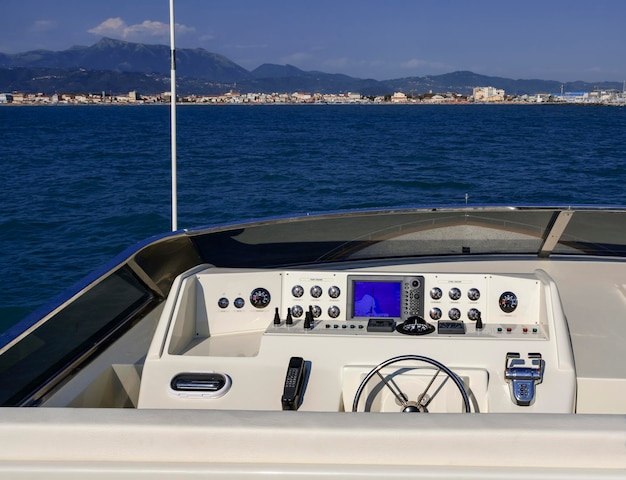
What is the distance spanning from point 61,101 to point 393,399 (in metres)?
125

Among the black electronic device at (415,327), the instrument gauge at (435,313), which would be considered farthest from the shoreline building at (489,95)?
the black electronic device at (415,327)

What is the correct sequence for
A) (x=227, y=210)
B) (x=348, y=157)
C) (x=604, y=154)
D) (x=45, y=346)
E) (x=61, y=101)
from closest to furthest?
(x=45, y=346), (x=227, y=210), (x=348, y=157), (x=604, y=154), (x=61, y=101)

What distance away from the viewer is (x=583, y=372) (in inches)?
114

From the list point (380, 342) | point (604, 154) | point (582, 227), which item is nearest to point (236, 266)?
point (380, 342)

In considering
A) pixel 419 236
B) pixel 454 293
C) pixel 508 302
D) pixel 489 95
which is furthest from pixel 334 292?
pixel 489 95

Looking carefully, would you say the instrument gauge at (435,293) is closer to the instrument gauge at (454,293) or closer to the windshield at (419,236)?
the instrument gauge at (454,293)

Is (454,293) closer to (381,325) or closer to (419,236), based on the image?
(381,325)

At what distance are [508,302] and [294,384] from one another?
42.8 inches

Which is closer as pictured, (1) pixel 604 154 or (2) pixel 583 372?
(2) pixel 583 372

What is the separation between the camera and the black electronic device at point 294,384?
2531 millimetres

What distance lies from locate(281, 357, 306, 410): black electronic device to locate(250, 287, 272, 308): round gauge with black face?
537 mm

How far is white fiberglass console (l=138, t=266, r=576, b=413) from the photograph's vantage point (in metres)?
2.64

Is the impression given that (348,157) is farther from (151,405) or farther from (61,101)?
(61,101)

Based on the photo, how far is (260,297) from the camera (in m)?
3.23
